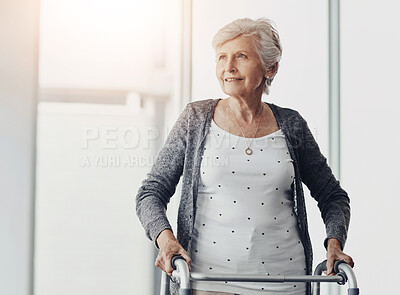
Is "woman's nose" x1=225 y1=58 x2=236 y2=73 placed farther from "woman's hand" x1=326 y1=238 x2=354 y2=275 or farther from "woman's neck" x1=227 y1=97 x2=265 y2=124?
"woman's hand" x1=326 y1=238 x2=354 y2=275

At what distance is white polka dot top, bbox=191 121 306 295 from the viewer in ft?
5.60

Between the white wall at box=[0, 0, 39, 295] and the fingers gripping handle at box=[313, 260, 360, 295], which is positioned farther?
the white wall at box=[0, 0, 39, 295]

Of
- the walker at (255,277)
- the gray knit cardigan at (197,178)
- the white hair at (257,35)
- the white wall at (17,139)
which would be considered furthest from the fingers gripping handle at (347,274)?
the white wall at (17,139)

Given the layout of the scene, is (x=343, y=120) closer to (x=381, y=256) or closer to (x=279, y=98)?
(x=279, y=98)

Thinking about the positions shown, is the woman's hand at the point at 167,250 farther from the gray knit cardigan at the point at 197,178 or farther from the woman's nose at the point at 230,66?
the woman's nose at the point at 230,66

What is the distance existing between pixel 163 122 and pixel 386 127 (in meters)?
1.15

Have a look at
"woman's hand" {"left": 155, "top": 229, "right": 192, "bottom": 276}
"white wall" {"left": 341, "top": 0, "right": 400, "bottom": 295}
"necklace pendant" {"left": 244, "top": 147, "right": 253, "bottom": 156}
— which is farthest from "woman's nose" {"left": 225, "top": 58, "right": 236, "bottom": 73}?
"white wall" {"left": 341, "top": 0, "right": 400, "bottom": 295}

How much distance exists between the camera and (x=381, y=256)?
3221mm

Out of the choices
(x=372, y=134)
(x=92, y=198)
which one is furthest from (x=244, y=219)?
(x=372, y=134)

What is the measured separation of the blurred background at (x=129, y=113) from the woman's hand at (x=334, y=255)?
58.7 inches

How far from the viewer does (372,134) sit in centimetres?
327

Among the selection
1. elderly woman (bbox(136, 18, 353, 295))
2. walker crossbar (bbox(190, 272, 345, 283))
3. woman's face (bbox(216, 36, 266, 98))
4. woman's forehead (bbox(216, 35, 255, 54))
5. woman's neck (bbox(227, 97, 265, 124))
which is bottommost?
walker crossbar (bbox(190, 272, 345, 283))

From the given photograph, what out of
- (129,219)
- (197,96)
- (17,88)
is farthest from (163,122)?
(17,88)

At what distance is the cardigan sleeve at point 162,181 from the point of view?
1676 mm
